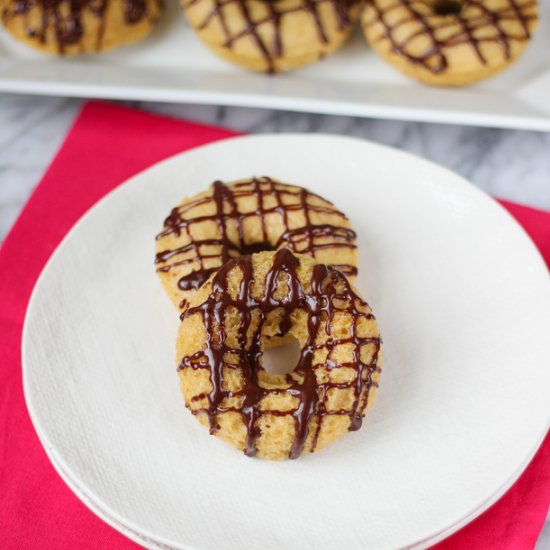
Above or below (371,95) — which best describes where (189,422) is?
below

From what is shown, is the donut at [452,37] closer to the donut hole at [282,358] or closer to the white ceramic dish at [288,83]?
the white ceramic dish at [288,83]

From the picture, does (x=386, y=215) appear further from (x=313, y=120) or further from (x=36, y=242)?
(x=36, y=242)

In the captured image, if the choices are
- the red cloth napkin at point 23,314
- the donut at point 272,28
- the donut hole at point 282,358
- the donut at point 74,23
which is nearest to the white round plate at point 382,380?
the red cloth napkin at point 23,314

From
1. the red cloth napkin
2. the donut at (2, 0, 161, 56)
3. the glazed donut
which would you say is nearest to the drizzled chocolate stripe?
the glazed donut

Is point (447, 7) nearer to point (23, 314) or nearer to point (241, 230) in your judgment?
point (241, 230)

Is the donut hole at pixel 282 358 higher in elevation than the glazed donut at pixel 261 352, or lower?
lower

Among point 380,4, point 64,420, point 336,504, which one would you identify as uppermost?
point 380,4

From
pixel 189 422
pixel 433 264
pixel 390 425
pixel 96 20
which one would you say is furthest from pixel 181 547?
pixel 96 20
